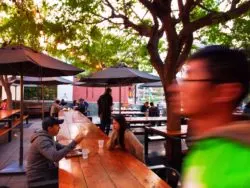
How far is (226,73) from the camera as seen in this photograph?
1.01 m

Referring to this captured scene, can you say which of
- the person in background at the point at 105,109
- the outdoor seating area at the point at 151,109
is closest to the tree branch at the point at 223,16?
the outdoor seating area at the point at 151,109

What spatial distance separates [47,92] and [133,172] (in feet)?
90.2

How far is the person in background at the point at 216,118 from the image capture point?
2.61 feet

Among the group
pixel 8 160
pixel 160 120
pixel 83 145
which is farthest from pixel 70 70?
pixel 160 120

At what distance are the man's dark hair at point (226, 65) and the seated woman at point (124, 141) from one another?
4653mm

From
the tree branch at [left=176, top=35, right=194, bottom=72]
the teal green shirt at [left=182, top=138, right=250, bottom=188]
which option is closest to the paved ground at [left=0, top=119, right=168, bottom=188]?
the tree branch at [left=176, top=35, right=194, bottom=72]

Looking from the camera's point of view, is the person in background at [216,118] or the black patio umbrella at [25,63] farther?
the black patio umbrella at [25,63]

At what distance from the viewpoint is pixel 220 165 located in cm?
80

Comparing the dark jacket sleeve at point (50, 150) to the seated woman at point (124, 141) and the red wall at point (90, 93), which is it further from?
the red wall at point (90, 93)

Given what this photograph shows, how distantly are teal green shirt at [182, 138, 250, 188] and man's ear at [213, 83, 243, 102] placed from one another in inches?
7.5

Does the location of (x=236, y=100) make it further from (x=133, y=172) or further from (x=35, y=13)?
(x=35, y=13)

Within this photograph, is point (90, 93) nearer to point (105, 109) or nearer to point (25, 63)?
point (105, 109)

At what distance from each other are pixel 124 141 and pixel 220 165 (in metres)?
5.14

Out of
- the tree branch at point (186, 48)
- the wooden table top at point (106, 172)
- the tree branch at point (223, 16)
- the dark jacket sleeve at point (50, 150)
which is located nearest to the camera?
the wooden table top at point (106, 172)
